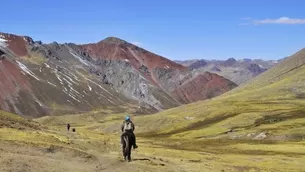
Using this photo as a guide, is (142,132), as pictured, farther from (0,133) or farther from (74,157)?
(74,157)

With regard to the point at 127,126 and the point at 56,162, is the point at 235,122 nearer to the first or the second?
the point at 127,126

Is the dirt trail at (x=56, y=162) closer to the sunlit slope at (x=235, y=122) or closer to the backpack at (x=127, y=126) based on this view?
the backpack at (x=127, y=126)

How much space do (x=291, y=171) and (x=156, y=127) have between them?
127414 millimetres

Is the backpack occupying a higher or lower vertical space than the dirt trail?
higher

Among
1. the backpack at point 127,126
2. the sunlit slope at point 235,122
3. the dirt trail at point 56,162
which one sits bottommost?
the dirt trail at point 56,162

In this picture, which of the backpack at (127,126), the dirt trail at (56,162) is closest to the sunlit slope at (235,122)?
the backpack at (127,126)

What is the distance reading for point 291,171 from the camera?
5338 centimetres

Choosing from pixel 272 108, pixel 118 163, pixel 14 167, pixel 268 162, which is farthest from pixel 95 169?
pixel 272 108

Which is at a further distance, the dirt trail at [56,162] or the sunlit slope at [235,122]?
the sunlit slope at [235,122]

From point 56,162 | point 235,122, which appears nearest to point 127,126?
point 56,162

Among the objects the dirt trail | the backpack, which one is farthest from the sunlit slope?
the dirt trail

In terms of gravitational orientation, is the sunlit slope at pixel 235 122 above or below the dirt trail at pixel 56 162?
above

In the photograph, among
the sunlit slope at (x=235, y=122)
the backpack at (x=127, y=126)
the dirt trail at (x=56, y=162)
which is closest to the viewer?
the dirt trail at (x=56, y=162)

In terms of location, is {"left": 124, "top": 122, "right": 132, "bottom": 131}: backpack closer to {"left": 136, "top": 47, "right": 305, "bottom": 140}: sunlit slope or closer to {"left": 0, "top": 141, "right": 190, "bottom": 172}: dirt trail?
{"left": 0, "top": 141, "right": 190, "bottom": 172}: dirt trail
